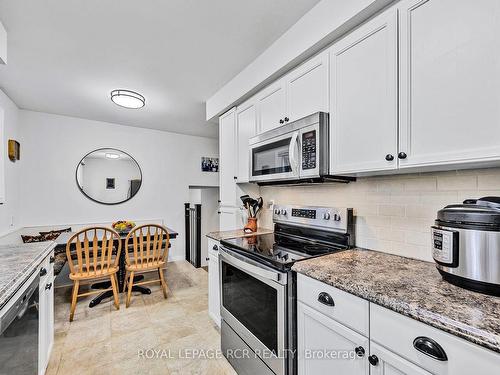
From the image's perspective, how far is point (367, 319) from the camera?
956mm

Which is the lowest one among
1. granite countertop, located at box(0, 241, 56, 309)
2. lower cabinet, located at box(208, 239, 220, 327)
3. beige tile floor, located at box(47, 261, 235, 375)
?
beige tile floor, located at box(47, 261, 235, 375)

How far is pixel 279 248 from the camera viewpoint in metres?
1.67

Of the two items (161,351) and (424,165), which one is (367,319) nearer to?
(424,165)

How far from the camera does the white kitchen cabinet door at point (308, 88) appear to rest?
1.58 metres

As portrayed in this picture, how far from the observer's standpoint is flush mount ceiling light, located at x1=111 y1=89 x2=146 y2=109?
2767 millimetres

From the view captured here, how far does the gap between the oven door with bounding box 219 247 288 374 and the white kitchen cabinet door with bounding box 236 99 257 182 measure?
87cm

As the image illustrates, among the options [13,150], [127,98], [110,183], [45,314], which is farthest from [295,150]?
[110,183]

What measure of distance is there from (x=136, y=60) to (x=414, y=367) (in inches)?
107

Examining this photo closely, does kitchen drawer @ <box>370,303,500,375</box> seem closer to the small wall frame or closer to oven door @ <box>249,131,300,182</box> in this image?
oven door @ <box>249,131,300,182</box>

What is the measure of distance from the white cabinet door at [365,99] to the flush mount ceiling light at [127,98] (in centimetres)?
229

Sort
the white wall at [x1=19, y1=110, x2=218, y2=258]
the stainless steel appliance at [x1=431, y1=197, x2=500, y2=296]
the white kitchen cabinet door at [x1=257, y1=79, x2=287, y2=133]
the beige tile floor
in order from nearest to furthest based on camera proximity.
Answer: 1. the stainless steel appliance at [x1=431, y1=197, x2=500, y2=296]
2. the beige tile floor
3. the white kitchen cabinet door at [x1=257, y1=79, x2=287, y2=133]
4. the white wall at [x1=19, y1=110, x2=218, y2=258]

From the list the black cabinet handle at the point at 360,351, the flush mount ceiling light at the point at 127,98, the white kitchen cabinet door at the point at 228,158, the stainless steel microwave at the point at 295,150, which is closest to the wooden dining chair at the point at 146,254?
the white kitchen cabinet door at the point at 228,158

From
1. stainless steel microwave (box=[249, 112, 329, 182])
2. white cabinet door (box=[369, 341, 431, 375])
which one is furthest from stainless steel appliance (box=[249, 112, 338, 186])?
white cabinet door (box=[369, 341, 431, 375])

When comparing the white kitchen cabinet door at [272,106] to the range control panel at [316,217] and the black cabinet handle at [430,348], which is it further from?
the black cabinet handle at [430,348]
